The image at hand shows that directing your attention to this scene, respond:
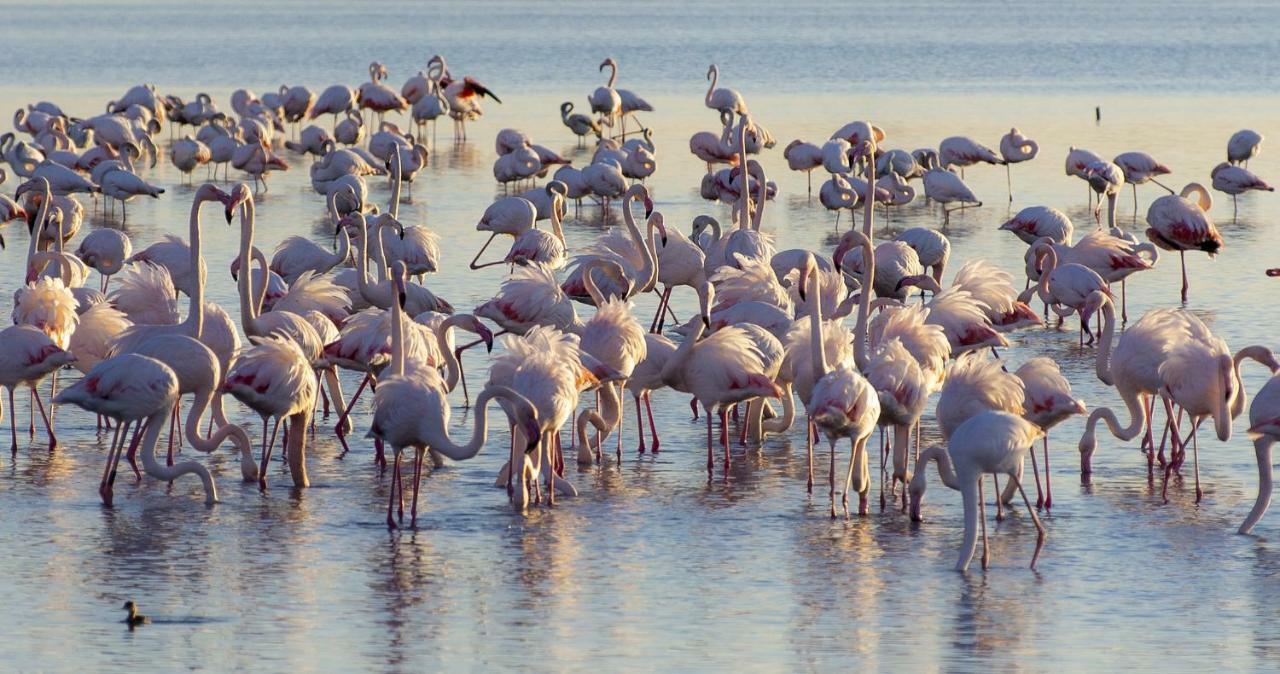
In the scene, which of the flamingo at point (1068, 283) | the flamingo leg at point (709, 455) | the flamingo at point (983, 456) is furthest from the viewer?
the flamingo at point (1068, 283)

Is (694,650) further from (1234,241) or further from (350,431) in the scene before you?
(1234,241)

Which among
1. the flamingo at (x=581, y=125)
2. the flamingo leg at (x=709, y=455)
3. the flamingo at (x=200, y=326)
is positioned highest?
the flamingo at (x=581, y=125)

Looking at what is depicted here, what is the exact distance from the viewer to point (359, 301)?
41.4 feet

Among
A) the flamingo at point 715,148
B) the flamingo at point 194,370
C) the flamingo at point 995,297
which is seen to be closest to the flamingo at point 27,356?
the flamingo at point 194,370

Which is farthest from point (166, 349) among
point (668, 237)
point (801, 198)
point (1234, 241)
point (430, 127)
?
point (430, 127)

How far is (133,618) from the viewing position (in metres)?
7.29

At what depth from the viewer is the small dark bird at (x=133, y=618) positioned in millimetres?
7289

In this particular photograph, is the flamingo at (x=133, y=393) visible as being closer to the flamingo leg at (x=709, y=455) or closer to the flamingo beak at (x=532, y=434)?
the flamingo beak at (x=532, y=434)

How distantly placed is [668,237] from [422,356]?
400 centimetres

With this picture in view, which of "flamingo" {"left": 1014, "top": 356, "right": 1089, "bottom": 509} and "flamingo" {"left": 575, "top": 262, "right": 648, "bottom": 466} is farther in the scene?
"flamingo" {"left": 575, "top": 262, "right": 648, "bottom": 466}

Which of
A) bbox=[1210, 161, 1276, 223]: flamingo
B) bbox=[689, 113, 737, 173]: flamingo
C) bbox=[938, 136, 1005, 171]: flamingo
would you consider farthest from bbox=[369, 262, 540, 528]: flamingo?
bbox=[689, 113, 737, 173]: flamingo

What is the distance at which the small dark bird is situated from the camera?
7.29 metres

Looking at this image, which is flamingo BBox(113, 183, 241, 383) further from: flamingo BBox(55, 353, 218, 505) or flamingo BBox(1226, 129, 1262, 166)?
flamingo BBox(1226, 129, 1262, 166)

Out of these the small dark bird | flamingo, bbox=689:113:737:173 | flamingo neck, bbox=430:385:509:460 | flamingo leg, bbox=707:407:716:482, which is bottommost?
the small dark bird
